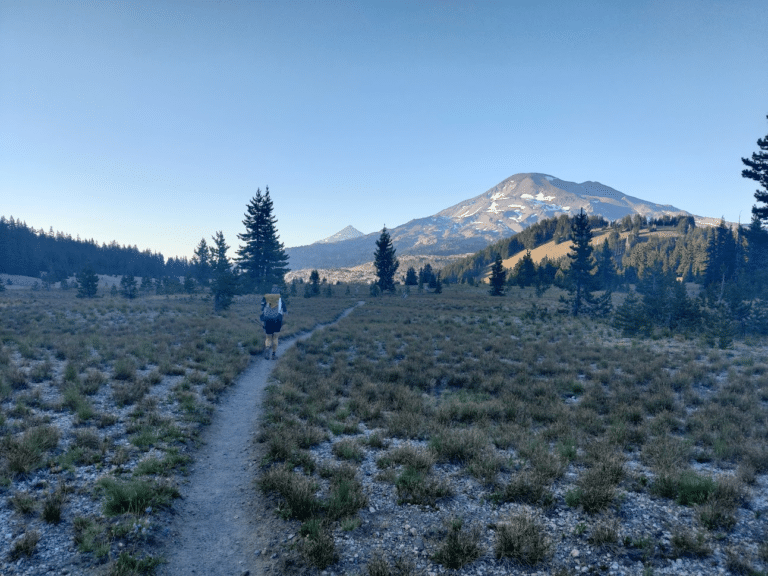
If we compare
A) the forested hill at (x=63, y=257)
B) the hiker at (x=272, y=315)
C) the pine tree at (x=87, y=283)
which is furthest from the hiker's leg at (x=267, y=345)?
the forested hill at (x=63, y=257)

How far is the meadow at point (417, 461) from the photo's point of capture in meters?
4.79

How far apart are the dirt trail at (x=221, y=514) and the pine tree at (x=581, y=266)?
3911 centimetres

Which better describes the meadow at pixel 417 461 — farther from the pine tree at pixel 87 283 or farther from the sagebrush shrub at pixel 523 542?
the pine tree at pixel 87 283

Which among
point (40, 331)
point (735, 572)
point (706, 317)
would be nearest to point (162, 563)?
point (735, 572)

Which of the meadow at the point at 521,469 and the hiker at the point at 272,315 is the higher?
the hiker at the point at 272,315

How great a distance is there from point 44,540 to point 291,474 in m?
3.32

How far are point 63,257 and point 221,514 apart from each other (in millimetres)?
163430

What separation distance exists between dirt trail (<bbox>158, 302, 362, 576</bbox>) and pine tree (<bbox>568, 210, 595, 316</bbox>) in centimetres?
3911

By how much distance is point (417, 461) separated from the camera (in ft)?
23.6

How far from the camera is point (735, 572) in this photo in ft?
14.6

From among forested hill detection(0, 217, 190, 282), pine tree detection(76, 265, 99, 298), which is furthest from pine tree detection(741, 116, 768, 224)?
forested hill detection(0, 217, 190, 282)

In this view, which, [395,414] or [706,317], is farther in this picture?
[706,317]

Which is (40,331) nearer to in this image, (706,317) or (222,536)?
(222,536)

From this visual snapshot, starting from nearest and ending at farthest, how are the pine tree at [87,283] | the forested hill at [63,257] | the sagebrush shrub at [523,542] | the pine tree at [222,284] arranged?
the sagebrush shrub at [523,542] → the pine tree at [222,284] → the pine tree at [87,283] → the forested hill at [63,257]
